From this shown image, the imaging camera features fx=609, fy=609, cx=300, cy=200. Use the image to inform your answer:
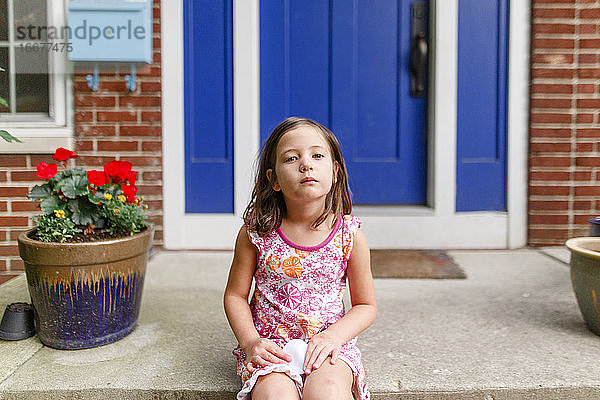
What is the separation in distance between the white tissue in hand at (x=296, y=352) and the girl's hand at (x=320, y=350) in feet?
0.08

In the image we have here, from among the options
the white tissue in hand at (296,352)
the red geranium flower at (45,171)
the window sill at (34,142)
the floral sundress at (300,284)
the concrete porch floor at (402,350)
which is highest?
the window sill at (34,142)

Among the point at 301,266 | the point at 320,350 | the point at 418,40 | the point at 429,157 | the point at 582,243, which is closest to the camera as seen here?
the point at 320,350

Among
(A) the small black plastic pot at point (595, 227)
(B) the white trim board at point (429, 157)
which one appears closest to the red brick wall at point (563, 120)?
(B) the white trim board at point (429, 157)

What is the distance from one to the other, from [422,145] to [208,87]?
1324 mm

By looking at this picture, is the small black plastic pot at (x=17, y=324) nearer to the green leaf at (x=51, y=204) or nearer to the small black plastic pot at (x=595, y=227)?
the green leaf at (x=51, y=204)

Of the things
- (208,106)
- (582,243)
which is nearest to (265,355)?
(582,243)

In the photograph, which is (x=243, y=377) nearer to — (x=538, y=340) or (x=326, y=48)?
(x=538, y=340)

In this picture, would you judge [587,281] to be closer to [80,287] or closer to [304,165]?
[304,165]

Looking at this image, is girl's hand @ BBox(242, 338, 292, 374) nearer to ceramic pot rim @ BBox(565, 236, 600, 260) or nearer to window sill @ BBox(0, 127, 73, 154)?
ceramic pot rim @ BBox(565, 236, 600, 260)

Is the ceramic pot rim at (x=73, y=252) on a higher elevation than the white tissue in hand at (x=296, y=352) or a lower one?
higher

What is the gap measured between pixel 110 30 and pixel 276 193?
200 centimetres

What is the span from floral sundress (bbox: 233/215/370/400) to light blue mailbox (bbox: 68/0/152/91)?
198 centimetres

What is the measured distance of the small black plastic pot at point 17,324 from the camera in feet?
7.06

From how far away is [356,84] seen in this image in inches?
143
